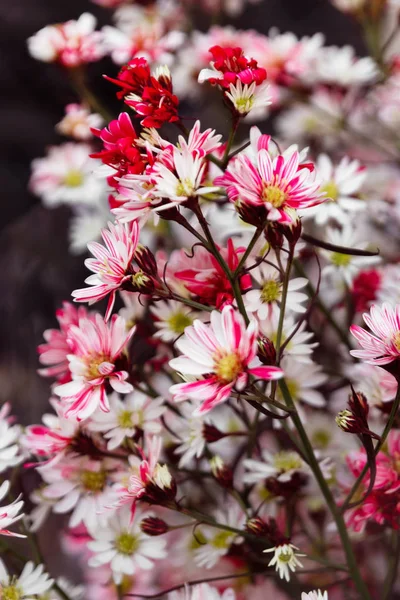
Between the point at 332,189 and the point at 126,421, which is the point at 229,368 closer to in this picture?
the point at 126,421

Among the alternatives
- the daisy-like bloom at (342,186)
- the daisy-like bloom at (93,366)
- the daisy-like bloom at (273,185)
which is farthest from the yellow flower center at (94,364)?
the daisy-like bloom at (342,186)

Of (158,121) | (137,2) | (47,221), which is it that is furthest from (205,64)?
(158,121)

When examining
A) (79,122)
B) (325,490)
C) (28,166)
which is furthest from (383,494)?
(28,166)

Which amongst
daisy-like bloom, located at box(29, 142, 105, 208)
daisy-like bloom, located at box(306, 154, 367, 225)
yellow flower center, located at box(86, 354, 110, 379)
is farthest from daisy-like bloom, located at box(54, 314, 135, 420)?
daisy-like bloom, located at box(29, 142, 105, 208)

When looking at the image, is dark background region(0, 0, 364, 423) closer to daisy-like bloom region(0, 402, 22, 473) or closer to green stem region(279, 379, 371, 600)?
daisy-like bloom region(0, 402, 22, 473)

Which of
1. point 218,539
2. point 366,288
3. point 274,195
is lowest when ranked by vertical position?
point 218,539

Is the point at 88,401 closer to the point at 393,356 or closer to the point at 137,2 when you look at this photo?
the point at 393,356
